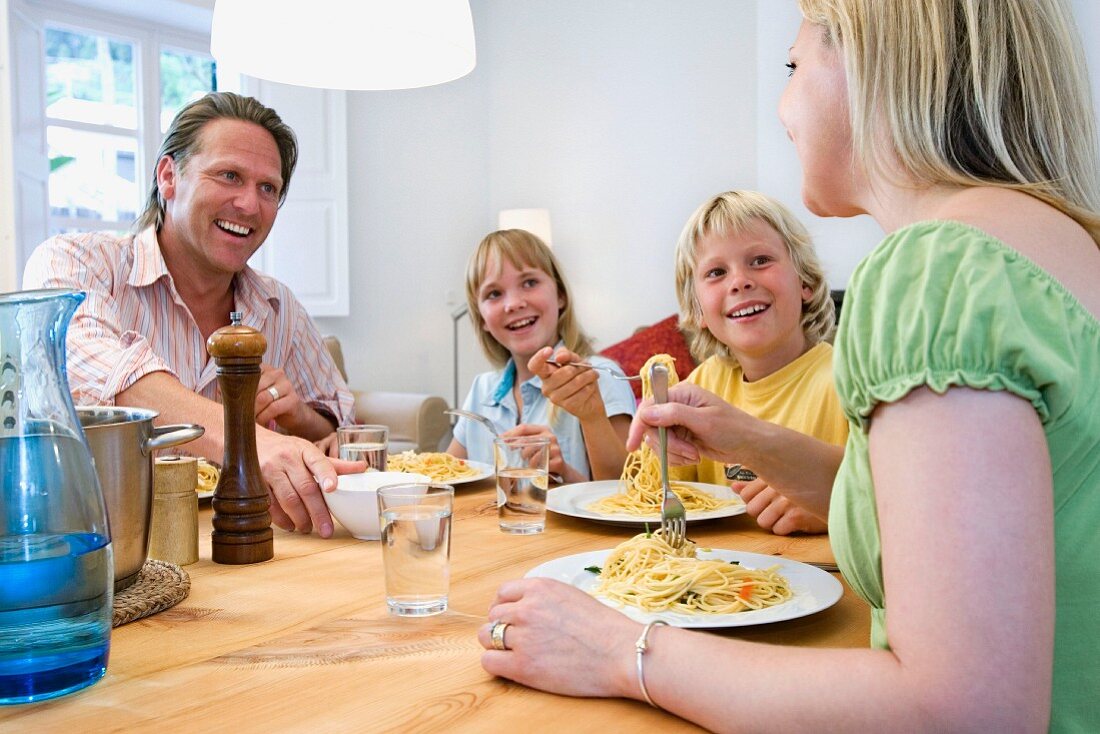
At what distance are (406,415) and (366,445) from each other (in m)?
3.16

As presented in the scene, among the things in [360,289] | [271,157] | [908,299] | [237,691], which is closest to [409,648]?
[237,691]

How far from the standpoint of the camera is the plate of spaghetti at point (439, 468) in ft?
6.48

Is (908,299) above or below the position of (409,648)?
above

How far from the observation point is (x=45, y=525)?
0.81m

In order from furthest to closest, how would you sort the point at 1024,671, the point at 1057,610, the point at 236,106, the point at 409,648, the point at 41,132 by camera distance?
the point at 41,132 < the point at 236,106 < the point at 409,648 < the point at 1057,610 < the point at 1024,671

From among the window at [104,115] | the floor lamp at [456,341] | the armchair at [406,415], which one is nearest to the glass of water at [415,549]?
the armchair at [406,415]

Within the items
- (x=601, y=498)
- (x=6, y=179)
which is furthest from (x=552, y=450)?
(x=6, y=179)

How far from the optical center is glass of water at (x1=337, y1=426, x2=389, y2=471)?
1651mm

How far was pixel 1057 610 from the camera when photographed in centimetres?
79

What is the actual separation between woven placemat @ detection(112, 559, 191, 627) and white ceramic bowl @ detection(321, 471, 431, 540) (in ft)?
0.89

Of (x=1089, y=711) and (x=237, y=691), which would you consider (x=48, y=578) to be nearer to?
(x=237, y=691)

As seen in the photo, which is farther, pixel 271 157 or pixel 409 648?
pixel 271 157

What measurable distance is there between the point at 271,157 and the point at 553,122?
3.72 m

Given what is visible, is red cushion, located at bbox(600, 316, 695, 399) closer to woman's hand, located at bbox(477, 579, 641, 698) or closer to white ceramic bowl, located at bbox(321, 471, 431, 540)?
white ceramic bowl, located at bbox(321, 471, 431, 540)
